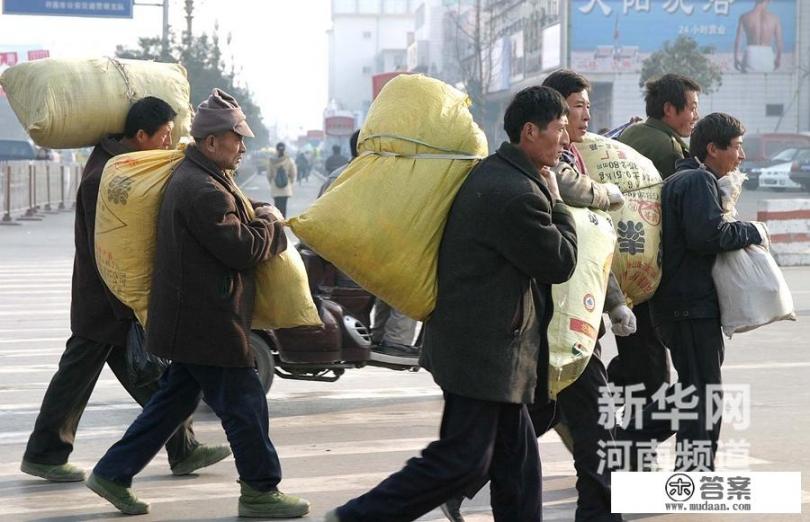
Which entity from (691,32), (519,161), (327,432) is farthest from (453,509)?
(691,32)

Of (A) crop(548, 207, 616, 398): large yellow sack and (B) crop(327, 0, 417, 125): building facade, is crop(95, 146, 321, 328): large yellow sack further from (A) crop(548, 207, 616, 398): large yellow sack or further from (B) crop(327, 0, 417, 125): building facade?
(B) crop(327, 0, 417, 125): building facade

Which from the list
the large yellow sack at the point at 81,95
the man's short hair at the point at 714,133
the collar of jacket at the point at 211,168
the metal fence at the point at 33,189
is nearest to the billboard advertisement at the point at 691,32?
the metal fence at the point at 33,189

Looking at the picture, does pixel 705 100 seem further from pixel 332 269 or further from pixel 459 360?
pixel 459 360

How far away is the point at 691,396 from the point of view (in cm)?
592

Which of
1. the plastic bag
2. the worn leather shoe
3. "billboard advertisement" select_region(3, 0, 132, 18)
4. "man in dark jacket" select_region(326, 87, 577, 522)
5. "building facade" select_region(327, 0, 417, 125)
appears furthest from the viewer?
"building facade" select_region(327, 0, 417, 125)

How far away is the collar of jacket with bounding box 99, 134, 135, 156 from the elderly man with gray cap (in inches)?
28.0

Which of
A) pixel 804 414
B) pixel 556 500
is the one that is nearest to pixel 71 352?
pixel 556 500

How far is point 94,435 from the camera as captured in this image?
25.0ft

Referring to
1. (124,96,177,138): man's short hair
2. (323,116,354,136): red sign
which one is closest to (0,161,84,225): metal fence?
(124,96,177,138): man's short hair

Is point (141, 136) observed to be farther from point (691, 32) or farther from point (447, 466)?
point (691, 32)

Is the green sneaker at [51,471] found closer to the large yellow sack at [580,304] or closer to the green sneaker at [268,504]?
the green sneaker at [268,504]

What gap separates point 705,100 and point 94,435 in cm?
5410

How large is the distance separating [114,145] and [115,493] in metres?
1.54

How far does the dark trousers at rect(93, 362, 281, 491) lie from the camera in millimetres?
5551
